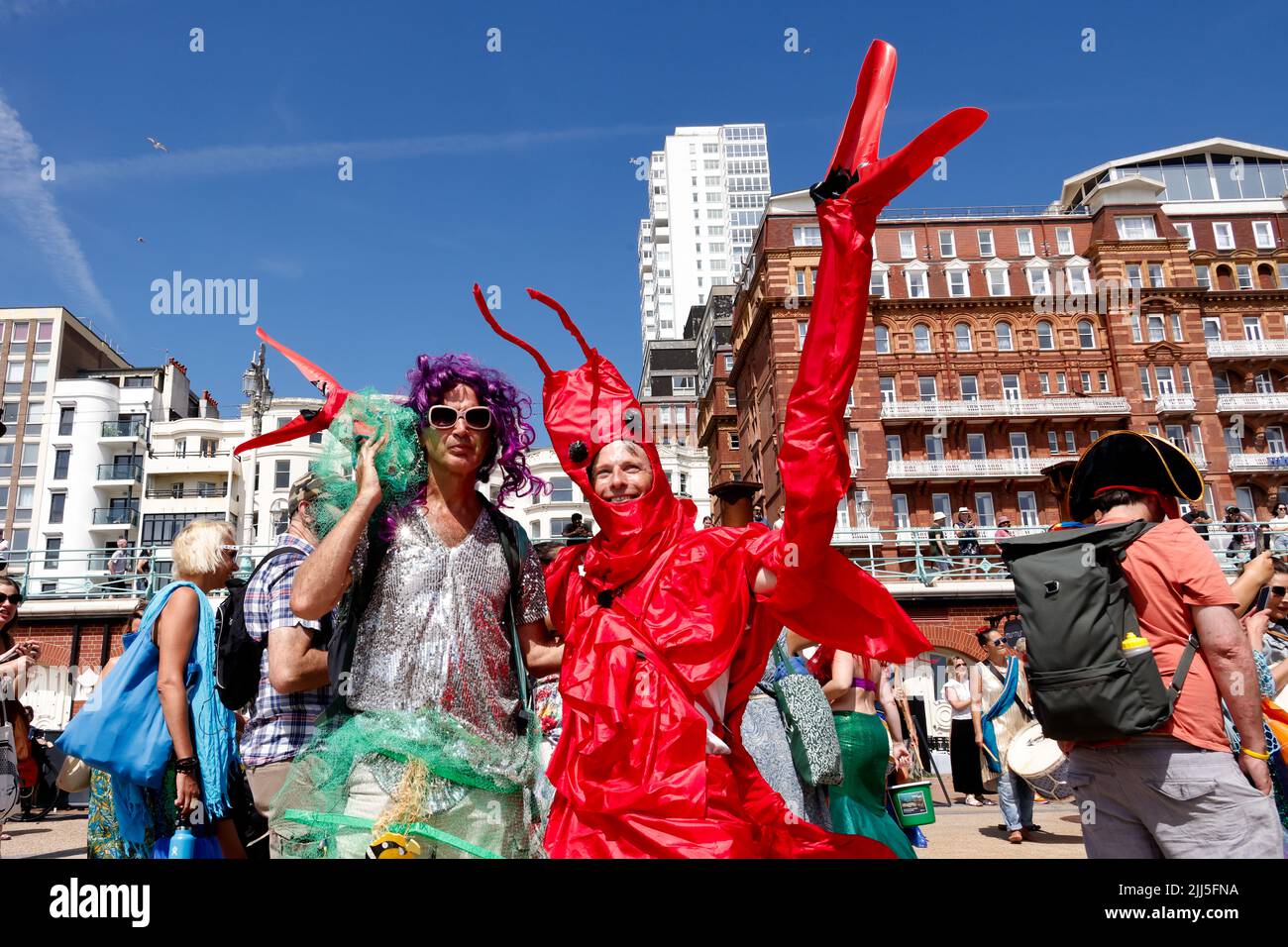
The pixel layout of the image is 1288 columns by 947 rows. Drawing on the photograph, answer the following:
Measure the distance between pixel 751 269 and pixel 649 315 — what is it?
69.3m

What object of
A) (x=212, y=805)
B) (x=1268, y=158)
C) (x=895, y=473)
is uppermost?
(x=1268, y=158)

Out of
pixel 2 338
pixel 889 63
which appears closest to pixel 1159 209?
pixel 889 63

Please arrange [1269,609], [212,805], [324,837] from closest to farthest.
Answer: [324,837], [212,805], [1269,609]

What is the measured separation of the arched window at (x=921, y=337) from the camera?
150 feet

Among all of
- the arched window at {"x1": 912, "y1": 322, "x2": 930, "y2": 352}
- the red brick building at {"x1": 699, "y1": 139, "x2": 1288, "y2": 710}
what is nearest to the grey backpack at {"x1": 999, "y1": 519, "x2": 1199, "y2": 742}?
the red brick building at {"x1": 699, "y1": 139, "x2": 1288, "y2": 710}

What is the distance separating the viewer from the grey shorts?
2.93 meters

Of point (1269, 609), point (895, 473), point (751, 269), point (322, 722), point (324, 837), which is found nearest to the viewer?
point (324, 837)

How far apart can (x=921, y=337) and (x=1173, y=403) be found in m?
12.2

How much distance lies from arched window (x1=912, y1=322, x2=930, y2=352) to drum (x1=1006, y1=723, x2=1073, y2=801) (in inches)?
1573

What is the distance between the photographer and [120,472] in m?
62.3

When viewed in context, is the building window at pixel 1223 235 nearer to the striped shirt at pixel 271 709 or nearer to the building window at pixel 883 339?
the building window at pixel 883 339

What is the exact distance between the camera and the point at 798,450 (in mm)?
2455

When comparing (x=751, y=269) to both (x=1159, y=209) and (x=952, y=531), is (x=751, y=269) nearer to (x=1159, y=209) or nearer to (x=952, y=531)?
(x=1159, y=209)

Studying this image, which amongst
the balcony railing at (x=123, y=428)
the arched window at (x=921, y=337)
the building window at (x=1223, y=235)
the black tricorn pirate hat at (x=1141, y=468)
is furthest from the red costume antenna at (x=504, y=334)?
the balcony railing at (x=123, y=428)
